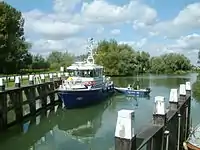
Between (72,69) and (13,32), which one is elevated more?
(13,32)

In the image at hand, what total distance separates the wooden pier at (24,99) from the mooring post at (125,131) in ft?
51.8

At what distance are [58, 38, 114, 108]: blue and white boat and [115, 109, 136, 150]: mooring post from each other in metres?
22.5

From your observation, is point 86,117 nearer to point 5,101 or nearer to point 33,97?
point 33,97

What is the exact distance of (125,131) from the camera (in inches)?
204

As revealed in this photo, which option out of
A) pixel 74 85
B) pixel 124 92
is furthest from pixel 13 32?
pixel 74 85

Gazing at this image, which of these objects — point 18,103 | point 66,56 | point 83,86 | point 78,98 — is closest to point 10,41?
point 83,86

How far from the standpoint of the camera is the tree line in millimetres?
53531

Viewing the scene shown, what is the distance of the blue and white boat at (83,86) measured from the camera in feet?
91.4

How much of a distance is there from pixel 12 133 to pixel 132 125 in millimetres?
15848

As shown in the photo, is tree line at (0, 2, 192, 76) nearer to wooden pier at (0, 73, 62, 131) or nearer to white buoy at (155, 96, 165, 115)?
wooden pier at (0, 73, 62, 131)

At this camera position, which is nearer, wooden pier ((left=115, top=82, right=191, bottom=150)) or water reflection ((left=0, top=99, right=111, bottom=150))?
wooden pier ((left=115, top=82, right=191, bottom=150))

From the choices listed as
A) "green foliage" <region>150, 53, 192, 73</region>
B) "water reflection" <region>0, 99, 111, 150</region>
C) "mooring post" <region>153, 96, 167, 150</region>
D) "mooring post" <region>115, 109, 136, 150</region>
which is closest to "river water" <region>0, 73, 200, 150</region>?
"water reflection" <region>0, 99, 111, 150</region>

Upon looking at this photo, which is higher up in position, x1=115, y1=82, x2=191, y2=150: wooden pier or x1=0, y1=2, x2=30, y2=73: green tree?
x1=0, y1=2, x2=30, y2=73: green tree

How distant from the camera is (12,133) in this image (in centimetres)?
1955
